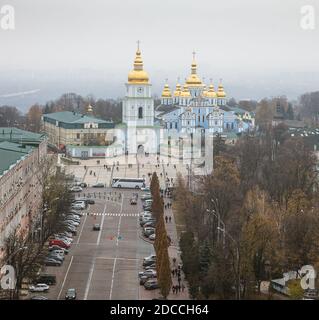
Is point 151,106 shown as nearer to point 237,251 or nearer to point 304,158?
point 304,158

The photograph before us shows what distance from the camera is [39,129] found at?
88.1 ft

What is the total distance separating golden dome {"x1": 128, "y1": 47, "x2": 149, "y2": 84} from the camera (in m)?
23.8

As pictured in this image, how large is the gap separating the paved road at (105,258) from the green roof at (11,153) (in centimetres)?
146

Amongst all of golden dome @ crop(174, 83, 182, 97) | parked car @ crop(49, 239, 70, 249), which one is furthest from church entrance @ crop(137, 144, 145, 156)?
parked car @ crop(49, 239, 70, 249)

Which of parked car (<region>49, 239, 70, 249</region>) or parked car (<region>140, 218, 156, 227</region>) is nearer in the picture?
parked car (<region>49, 239, 70, 249</region>)

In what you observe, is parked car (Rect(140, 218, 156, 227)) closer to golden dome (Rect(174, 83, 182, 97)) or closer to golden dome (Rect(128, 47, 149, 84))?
golden dome (Rect(128, 47, 149, 84))

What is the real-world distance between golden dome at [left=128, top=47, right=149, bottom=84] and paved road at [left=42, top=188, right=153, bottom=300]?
28.4 feet

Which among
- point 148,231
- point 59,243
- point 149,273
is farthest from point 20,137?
point 149,273

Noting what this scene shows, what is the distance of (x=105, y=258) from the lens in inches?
444

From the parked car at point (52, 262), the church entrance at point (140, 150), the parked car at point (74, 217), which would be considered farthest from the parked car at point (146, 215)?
the church entrance at point (140, 150)

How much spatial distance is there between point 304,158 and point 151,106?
8.85 meters

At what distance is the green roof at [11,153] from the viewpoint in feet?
Result: 38.5

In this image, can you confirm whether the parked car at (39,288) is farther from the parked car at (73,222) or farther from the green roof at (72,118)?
the green roof at (72,118)

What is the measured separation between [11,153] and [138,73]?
37.6 feet
